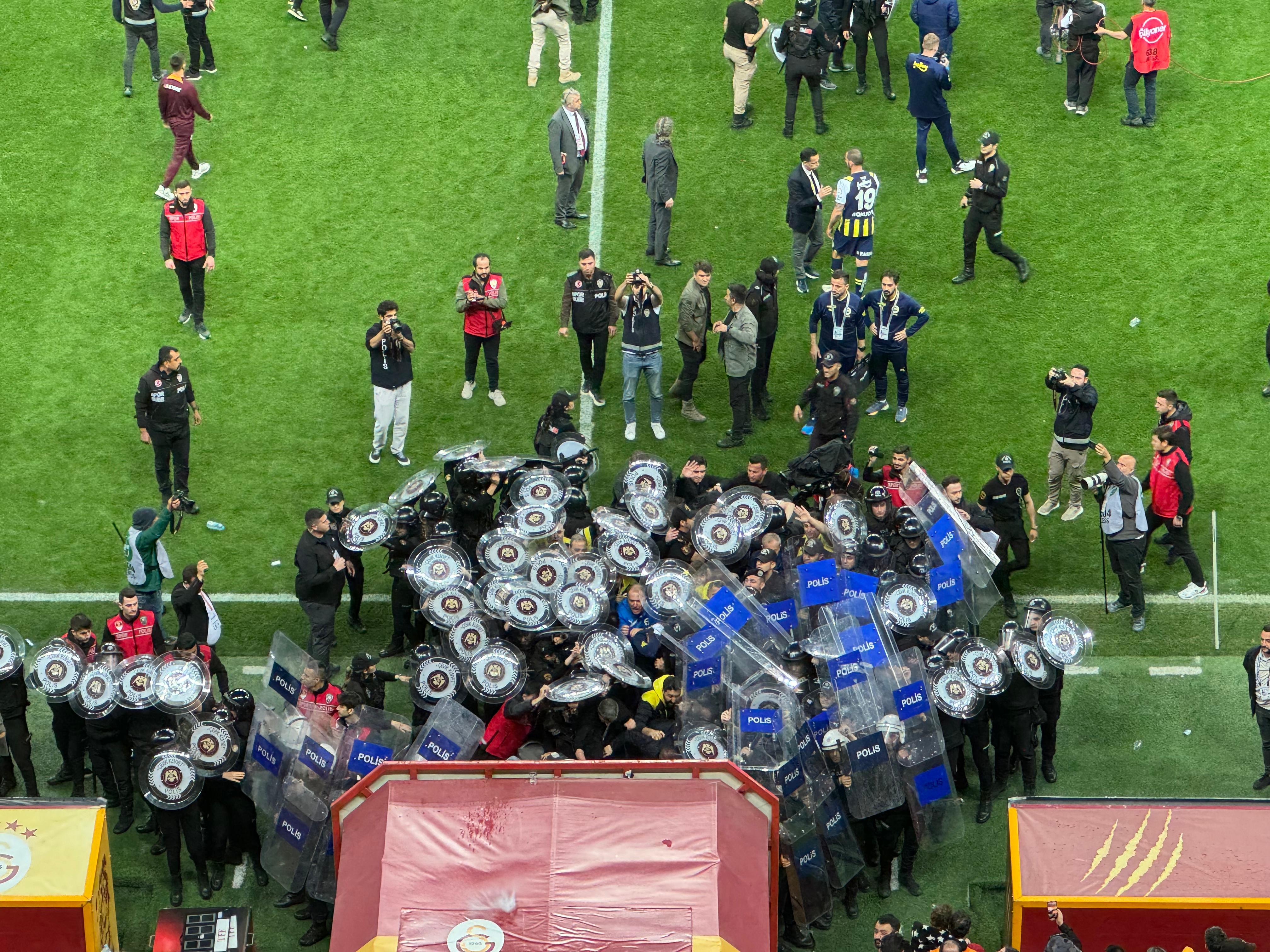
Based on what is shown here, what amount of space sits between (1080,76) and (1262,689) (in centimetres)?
1019

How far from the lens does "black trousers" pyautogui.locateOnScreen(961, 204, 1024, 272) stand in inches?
835

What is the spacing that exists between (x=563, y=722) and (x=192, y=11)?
12510 mm

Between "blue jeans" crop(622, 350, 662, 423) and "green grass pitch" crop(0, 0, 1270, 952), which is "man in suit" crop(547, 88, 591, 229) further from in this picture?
"blue jeans" crop(622, 350, 662, 423)

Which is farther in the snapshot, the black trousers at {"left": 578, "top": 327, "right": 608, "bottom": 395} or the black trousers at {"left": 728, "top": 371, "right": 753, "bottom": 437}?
the black trousers at {"left": 578, "top": 327, "right": 608, "bottom": 395}

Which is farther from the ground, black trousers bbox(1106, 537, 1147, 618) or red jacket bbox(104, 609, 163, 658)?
black trousers bbox(1106, 537, 1147, 618)

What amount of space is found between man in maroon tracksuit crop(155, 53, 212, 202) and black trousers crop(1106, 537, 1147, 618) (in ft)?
37.2

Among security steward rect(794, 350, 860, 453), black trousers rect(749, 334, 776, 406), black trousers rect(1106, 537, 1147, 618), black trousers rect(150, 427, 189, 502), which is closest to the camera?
black trousers rect(1106, 537, 1147, 618)

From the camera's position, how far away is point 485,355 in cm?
2023

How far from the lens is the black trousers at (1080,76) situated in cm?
2348

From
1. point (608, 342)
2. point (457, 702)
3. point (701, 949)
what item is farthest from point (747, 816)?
point (608, 342)

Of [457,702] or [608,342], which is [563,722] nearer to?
[457,702]

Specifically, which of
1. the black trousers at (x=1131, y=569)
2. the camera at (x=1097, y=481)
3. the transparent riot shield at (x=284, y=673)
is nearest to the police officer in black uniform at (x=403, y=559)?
the transparent riot shield at (x=284, y=673)

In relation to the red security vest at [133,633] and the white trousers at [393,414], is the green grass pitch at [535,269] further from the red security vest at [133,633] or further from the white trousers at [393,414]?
the red security vest at [133,633]

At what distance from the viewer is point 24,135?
78.2 feet
